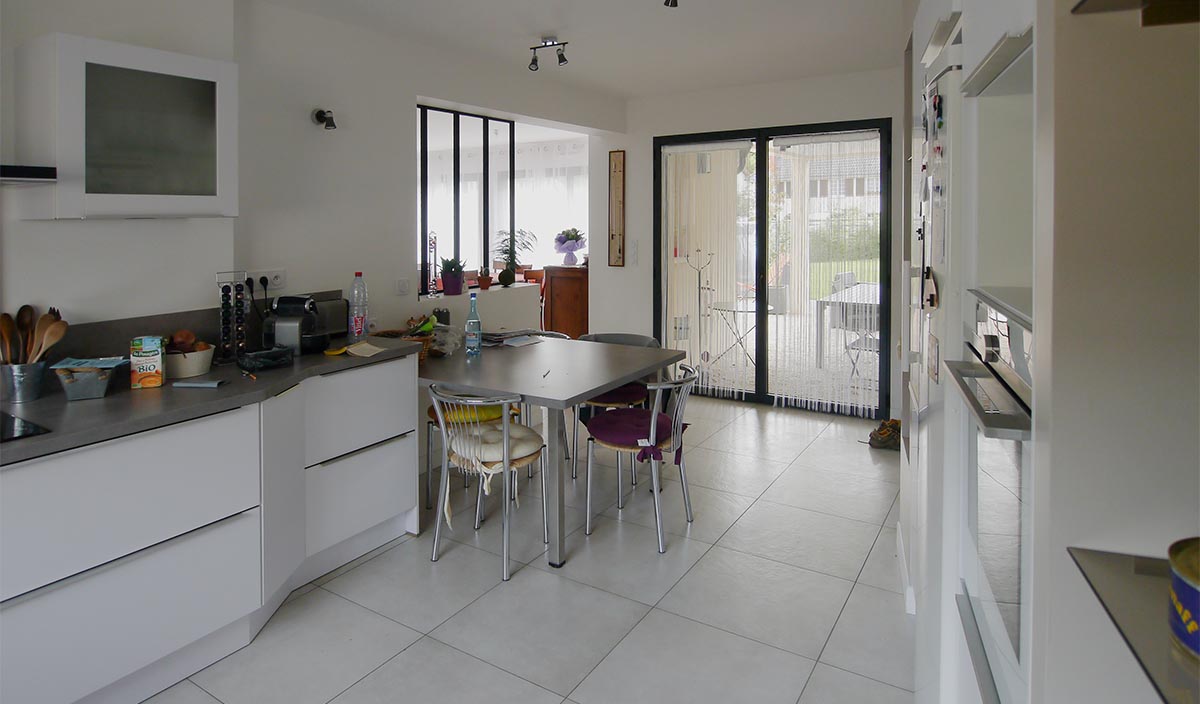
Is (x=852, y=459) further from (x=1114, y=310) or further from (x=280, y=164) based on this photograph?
(x=1114, y=310)

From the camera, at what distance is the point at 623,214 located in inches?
262

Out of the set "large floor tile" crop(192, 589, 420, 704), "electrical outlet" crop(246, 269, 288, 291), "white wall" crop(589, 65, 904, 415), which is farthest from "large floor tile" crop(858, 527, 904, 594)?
"electrical outlet" crop(246, 269, 288, 291)

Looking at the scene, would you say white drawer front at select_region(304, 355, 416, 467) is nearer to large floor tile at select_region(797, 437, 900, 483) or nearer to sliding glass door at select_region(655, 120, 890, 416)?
large floor tile at select_region(797, 437, 900, 483)

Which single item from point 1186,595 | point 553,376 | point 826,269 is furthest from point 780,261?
point 1186,595

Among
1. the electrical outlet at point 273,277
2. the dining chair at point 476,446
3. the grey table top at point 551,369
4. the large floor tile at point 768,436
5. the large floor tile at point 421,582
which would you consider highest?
the electrical outlet at point 273,277

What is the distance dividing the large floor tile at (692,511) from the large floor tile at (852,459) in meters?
0.89

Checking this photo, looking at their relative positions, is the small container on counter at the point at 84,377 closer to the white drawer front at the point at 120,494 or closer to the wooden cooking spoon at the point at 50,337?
the wooden cooking spoon at the point at 50,337

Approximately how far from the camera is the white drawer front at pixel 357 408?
297cm

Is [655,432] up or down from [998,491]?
down

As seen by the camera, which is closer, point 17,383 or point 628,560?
point 17,383

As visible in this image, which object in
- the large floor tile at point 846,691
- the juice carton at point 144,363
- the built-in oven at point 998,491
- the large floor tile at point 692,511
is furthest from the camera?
the large floor tile at point 692,511

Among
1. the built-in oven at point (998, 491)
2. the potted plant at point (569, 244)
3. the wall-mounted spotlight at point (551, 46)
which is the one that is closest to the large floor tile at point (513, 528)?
the built-in oven at point (998, 491)

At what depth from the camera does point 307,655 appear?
2.55 m

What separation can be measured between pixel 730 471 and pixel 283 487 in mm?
2700
